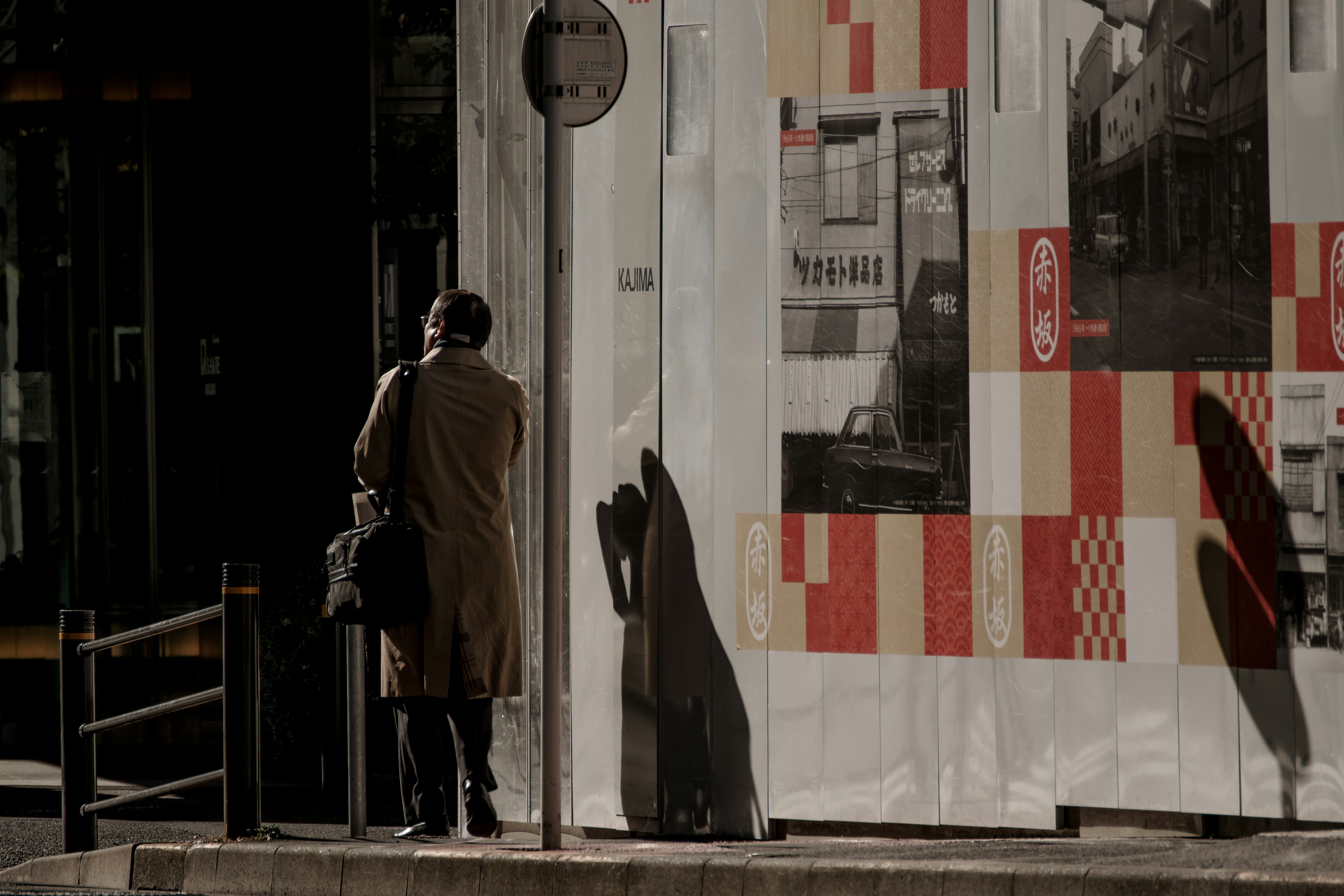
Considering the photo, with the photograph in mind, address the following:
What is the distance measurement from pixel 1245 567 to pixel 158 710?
4010 millimetres

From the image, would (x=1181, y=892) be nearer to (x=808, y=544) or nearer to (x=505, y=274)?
(x=808, y=544)

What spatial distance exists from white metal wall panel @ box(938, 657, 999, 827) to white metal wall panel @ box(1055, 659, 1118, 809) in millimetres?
222

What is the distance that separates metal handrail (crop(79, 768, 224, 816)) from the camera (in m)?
5.08

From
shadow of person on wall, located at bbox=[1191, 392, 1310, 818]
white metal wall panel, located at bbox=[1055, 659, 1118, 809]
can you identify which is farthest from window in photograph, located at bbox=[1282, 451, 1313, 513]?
white metal wall panel, located at bbox=[1055, 659, 1118, 809]

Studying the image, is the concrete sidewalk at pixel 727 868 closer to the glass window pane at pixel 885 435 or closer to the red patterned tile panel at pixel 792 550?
the red patterned tile panel at pixel 792 550

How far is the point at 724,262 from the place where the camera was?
509 centimetres

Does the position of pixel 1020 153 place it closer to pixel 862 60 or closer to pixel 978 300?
pixel 978 300

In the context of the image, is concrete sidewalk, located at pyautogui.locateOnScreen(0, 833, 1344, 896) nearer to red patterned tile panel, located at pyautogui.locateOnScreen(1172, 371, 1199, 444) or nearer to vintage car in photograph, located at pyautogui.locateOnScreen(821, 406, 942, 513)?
vintage car in photograph, located at pyautogui.locateOnScreen(821, 406, 942, 513)

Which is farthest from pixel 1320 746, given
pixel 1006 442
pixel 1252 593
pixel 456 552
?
pixel 456 552

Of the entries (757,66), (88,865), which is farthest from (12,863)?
(757,66)

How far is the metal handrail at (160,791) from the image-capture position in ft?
16.7

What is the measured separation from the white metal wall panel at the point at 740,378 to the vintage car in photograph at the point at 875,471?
0.23 meters

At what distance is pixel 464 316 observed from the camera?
5.02 m

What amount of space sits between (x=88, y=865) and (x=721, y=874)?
8.91 ft
